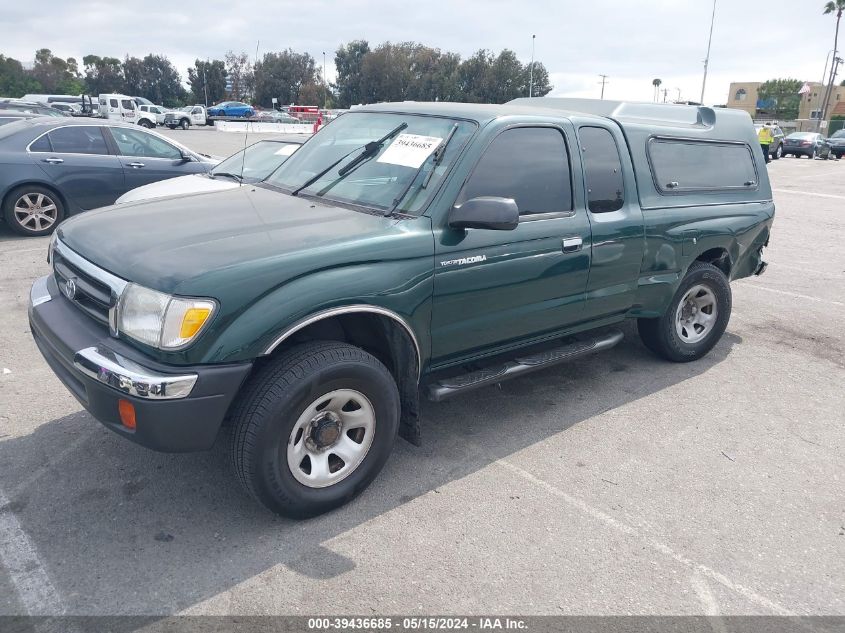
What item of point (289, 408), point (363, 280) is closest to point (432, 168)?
point (363, 280)

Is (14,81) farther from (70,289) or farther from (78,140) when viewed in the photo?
(70,289)

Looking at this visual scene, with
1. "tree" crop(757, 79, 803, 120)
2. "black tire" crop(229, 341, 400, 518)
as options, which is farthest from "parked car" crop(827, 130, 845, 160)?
"tree" crop(757, 79, 803, 120)

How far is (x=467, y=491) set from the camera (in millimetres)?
3455

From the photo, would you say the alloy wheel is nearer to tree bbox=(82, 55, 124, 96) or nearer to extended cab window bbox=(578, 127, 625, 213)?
extended cab window bbox=(578, 127, 625, 213)

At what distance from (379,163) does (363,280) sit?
100 centimetres

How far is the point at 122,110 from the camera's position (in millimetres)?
36844

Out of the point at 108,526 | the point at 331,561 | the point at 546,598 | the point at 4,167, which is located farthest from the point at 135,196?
the point at 546,598

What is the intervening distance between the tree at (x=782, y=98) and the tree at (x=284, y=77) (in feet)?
189

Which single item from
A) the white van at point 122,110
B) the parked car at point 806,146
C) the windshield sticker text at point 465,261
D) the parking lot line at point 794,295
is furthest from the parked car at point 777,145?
the white van at point 122,110

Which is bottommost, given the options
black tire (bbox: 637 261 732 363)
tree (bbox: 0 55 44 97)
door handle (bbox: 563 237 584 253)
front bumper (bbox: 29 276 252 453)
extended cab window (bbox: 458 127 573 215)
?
black tire (bbox: 637 261 732 363)

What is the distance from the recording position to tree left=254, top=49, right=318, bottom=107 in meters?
80.6

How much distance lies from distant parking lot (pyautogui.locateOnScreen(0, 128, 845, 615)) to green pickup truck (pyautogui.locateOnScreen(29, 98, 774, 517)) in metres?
0.36

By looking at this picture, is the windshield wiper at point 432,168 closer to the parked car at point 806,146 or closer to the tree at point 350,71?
the parked car at point 806,146

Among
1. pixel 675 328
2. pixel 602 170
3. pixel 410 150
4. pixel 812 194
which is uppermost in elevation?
pixel 410 150
